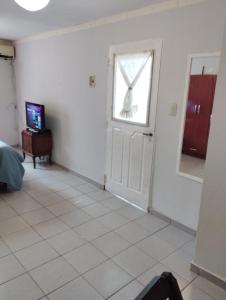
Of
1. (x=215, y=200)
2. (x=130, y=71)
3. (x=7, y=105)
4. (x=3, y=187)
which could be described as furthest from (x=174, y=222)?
(x=7, y=105)

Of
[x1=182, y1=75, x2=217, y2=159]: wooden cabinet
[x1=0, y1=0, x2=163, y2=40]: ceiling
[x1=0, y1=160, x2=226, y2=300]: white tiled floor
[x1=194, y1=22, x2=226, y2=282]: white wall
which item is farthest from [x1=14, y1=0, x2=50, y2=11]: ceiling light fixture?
[x1=0, y1=160, x2=226, y2=300]: white tiled floor

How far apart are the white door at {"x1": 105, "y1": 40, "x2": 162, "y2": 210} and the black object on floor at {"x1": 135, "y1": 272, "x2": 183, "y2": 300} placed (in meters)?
2.15

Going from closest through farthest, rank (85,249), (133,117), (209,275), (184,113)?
(209,275) → (85,249) → (184,113) → (133,117)

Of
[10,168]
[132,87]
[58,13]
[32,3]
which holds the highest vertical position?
[58,13]

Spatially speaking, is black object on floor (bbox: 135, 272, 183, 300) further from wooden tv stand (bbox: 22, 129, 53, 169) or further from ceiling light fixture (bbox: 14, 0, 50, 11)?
wooden tv stand (bbox: 22, 129, 53, 169)

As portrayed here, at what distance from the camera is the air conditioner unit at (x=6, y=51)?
5102 mm

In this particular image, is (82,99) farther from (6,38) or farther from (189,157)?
(6,38)

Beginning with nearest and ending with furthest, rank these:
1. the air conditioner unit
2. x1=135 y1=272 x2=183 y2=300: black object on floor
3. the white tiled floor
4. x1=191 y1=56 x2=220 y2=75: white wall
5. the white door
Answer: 1. x1=135 y1=272 x2=183 y2=300: black object on floor
2. the white tiled floor
3. x1=191 y1=56 x2=220 y2=75: white wall
4. the white door
5. the air conditioner unit

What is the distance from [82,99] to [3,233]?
2.20 meters

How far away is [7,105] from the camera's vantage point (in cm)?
558

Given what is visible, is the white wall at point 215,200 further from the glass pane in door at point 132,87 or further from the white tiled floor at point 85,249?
the glass pane in door at point 132,87

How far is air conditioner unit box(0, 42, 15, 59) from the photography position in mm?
5102

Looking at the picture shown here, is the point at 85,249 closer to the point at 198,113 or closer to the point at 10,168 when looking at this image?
the point at 10,168

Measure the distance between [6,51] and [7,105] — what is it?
46.1 inches
